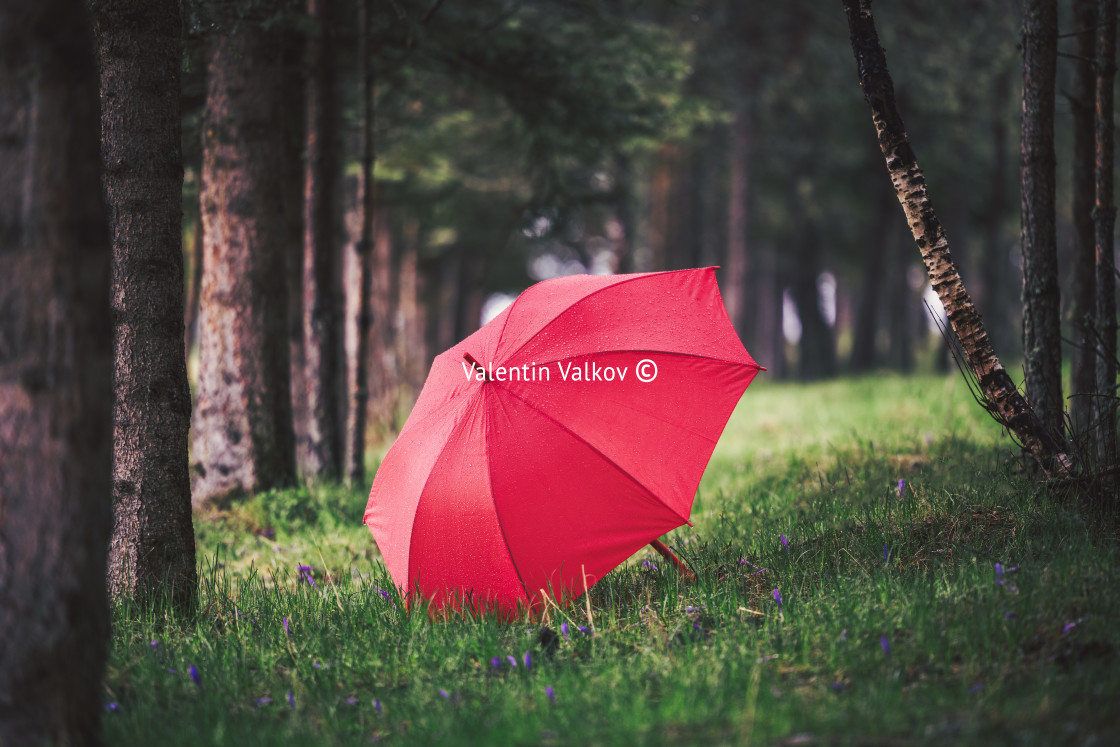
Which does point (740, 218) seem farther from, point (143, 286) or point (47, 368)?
point (47, 368)

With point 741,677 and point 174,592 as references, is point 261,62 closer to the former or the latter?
point 174,592

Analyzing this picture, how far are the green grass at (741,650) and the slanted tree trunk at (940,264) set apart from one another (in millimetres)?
438

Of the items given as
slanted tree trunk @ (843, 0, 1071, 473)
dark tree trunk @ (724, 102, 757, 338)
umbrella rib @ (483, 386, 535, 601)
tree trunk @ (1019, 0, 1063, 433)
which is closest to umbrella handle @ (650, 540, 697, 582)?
umbrella rib @ (483, 386, 535, 601)

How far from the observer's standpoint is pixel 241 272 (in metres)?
6.28

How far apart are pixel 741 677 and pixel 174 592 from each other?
2824 mm

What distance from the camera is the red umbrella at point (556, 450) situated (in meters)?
3.32

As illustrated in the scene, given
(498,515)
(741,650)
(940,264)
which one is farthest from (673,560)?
(940,264)

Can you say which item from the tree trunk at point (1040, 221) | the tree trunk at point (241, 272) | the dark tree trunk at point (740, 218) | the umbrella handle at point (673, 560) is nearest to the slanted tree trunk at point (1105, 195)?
the tree trunk at point (1040, 221)

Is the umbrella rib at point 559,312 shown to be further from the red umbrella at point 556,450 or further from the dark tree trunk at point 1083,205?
the dark tree trunk at point 1083,205

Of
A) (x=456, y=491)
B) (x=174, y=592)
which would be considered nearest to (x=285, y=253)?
(x=174, y=592)

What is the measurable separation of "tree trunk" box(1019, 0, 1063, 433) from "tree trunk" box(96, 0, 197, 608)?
15.4 ft

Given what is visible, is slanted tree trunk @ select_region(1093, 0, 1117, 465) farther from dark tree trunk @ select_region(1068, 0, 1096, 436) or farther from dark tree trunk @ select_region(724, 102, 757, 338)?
dark tree trunk @ select_region(724, 102, 757, 338)

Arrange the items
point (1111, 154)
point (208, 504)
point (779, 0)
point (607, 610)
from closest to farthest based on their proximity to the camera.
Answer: point (607, 610) < point (1111, 154) < point (208, 504) < point (779, 0)

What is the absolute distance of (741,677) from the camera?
2.73 meters
